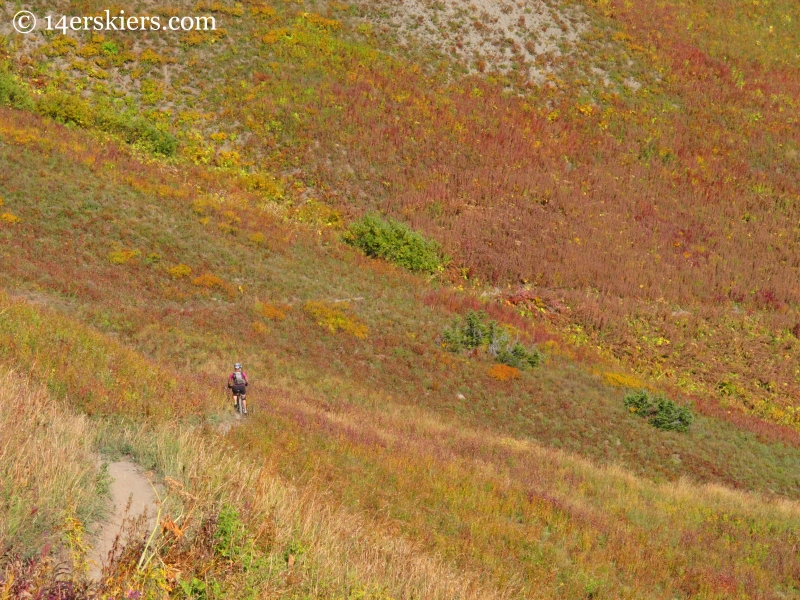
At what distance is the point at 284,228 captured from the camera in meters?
30.4

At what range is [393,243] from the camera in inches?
1230

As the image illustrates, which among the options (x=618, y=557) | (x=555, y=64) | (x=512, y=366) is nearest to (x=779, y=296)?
(x=512, y=366)

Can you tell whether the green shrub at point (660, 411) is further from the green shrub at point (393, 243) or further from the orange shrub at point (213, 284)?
the orange shrub at point (213, 284)

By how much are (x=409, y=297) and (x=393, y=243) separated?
4.75 m

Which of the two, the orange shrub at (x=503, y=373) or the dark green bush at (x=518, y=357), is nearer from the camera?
the orange shrub at (x=503, y=373)

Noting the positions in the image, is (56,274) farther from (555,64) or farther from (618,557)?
(555,64)

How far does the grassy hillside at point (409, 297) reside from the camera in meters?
6.61

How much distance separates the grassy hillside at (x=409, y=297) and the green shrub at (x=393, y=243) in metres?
0.93

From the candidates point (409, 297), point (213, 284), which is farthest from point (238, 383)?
point (409, 297)

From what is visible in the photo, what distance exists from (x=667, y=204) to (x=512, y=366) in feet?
69.3

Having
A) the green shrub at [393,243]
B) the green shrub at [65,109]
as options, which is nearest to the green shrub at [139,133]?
the green shrub at [65,109]

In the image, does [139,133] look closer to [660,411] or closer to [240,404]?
[240,404]

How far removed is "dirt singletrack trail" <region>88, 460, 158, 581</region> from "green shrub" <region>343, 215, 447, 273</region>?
24524 mm

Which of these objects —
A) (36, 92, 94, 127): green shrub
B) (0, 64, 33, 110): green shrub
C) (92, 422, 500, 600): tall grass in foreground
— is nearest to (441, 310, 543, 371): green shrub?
(92, 422, 500, 600): tall grass in foreground
